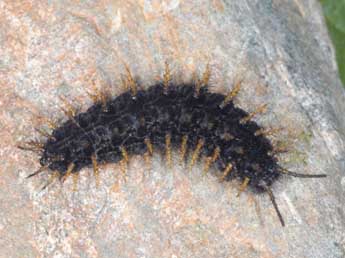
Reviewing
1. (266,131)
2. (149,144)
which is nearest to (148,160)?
(149,144)

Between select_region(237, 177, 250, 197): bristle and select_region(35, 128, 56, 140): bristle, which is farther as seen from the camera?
select_region(35, 128, 56, 140): bristle

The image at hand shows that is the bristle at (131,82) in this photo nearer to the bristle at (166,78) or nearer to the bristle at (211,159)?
the bristle at (166,78)

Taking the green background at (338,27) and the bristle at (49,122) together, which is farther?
the green background at (338,27)

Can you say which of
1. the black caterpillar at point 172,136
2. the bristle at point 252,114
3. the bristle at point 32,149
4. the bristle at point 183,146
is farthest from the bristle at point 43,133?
the bristle at point 252,114

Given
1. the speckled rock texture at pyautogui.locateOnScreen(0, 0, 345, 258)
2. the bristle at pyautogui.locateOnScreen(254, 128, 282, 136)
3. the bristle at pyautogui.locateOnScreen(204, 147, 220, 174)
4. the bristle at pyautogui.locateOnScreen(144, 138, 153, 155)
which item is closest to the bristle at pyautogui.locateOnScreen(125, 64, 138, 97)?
the speckled rock texture at pyautogui.locateOnScreen(0, 0, 345, 258)

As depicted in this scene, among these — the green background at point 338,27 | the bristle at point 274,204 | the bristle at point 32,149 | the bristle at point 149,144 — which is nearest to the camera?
the bristle at point 274,204

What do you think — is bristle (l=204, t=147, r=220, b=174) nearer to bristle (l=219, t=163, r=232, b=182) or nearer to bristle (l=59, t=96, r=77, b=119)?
bristle (l=219, t=163, r=232, b=182)
